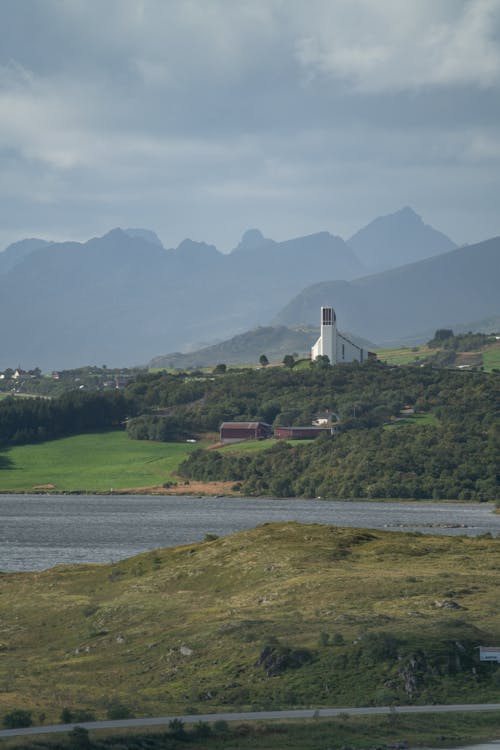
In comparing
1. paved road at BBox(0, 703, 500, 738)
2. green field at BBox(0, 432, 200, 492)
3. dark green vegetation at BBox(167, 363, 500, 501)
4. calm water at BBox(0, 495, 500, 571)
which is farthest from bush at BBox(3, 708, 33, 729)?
green field at BBox(0, 432, 200, 492)

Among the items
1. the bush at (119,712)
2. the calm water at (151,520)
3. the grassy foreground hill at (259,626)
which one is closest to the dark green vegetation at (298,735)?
the bush at (119,712)

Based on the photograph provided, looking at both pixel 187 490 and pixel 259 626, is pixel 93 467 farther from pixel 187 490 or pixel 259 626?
pixel 259 626

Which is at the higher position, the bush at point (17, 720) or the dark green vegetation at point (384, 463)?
the dark green vegetation at point (384, 463)

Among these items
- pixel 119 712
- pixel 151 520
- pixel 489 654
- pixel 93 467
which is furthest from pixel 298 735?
pixel 93 467

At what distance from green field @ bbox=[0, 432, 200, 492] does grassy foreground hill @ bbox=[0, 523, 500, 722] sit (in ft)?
338

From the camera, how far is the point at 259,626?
49719 millimetres

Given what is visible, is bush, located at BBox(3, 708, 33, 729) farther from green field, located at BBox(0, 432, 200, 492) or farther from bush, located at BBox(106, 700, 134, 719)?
green field, located at BBox(0, 432, 200, 492)

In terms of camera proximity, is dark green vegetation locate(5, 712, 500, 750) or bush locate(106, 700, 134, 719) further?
bush locate(106, 700, 134, 719)

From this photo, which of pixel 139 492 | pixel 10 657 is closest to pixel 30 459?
pixel 139 492

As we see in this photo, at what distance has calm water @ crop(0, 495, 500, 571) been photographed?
102438 millimetres

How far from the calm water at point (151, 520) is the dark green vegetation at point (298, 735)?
53098 mm

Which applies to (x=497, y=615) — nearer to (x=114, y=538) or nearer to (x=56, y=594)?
(x=56, y=594)

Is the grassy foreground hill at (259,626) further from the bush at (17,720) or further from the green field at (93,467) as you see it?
the green field at (93,467)

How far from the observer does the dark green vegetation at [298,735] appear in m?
34.5
